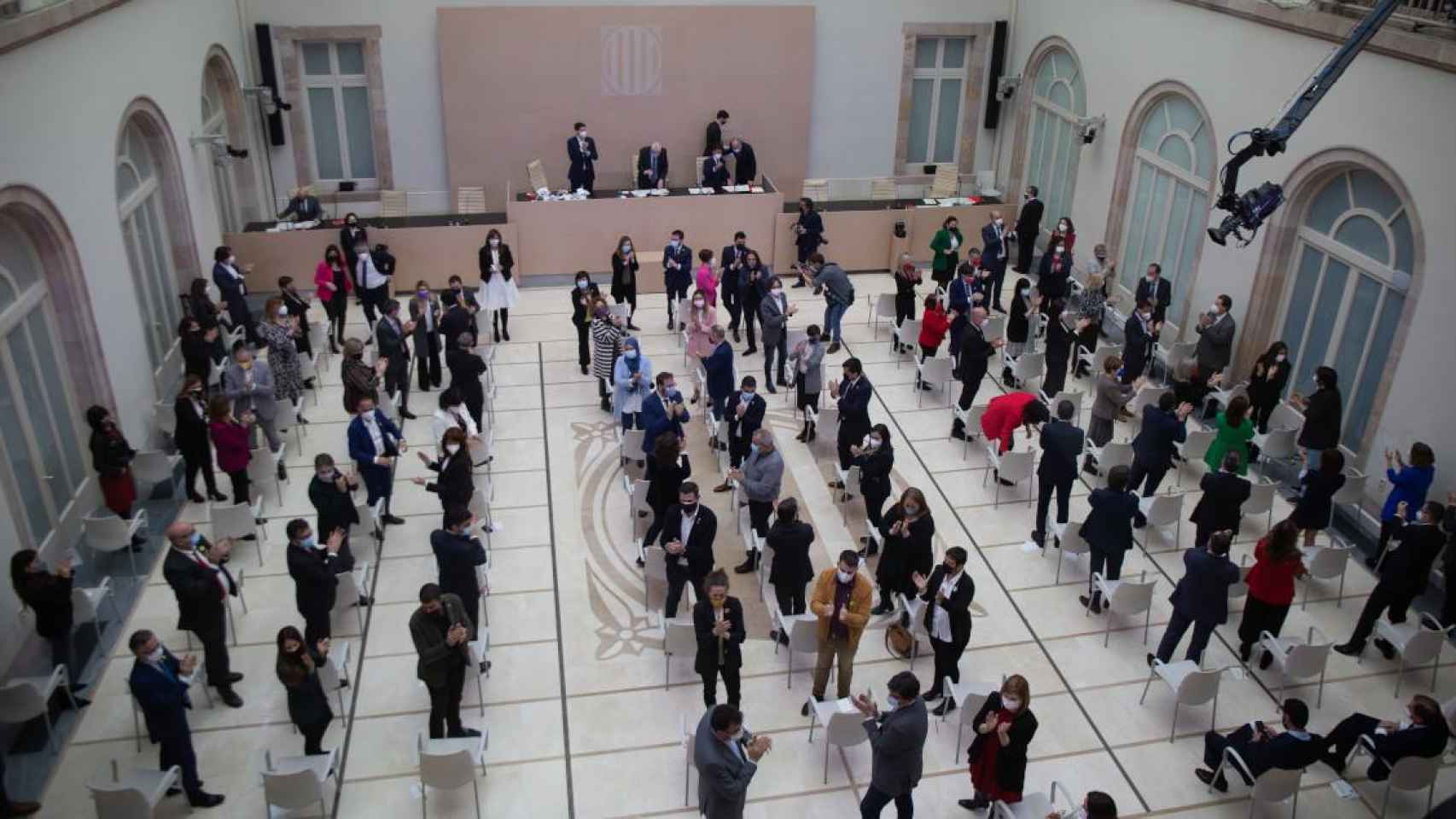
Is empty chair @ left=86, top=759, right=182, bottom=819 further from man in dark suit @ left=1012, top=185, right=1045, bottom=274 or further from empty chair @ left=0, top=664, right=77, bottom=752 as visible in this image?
man in dark suit @ left=1012, top=185, right=1045, bottom=274

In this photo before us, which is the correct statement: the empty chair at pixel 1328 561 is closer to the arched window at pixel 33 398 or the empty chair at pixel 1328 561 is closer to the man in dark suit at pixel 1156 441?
the man in dark suit at pixel 1156 441

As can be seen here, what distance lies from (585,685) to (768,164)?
14.1 metres

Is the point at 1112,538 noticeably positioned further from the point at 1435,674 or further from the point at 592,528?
the point at 592,528

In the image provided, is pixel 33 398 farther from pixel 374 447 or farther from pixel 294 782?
pixel 294 782

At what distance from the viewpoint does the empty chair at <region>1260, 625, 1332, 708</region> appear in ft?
31.0

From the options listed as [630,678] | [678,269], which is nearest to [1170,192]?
[678,269]

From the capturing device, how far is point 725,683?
937 centimetres

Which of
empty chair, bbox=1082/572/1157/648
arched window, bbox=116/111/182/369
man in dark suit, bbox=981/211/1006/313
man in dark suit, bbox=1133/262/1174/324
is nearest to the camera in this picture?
empty chair, bbox=1082/572/1157/648

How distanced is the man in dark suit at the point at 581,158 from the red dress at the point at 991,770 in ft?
45.8

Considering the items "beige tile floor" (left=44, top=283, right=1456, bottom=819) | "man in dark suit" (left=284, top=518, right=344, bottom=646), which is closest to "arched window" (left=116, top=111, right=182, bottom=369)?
"beige tile floor" (left=44, top=283, right=1456, bottom=819)

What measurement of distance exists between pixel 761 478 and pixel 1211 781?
15.1 feet

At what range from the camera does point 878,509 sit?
1142 centimetres

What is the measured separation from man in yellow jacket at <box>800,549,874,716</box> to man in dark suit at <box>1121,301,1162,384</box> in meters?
6.71

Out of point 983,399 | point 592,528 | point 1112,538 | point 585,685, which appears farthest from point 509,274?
point 1112,538
